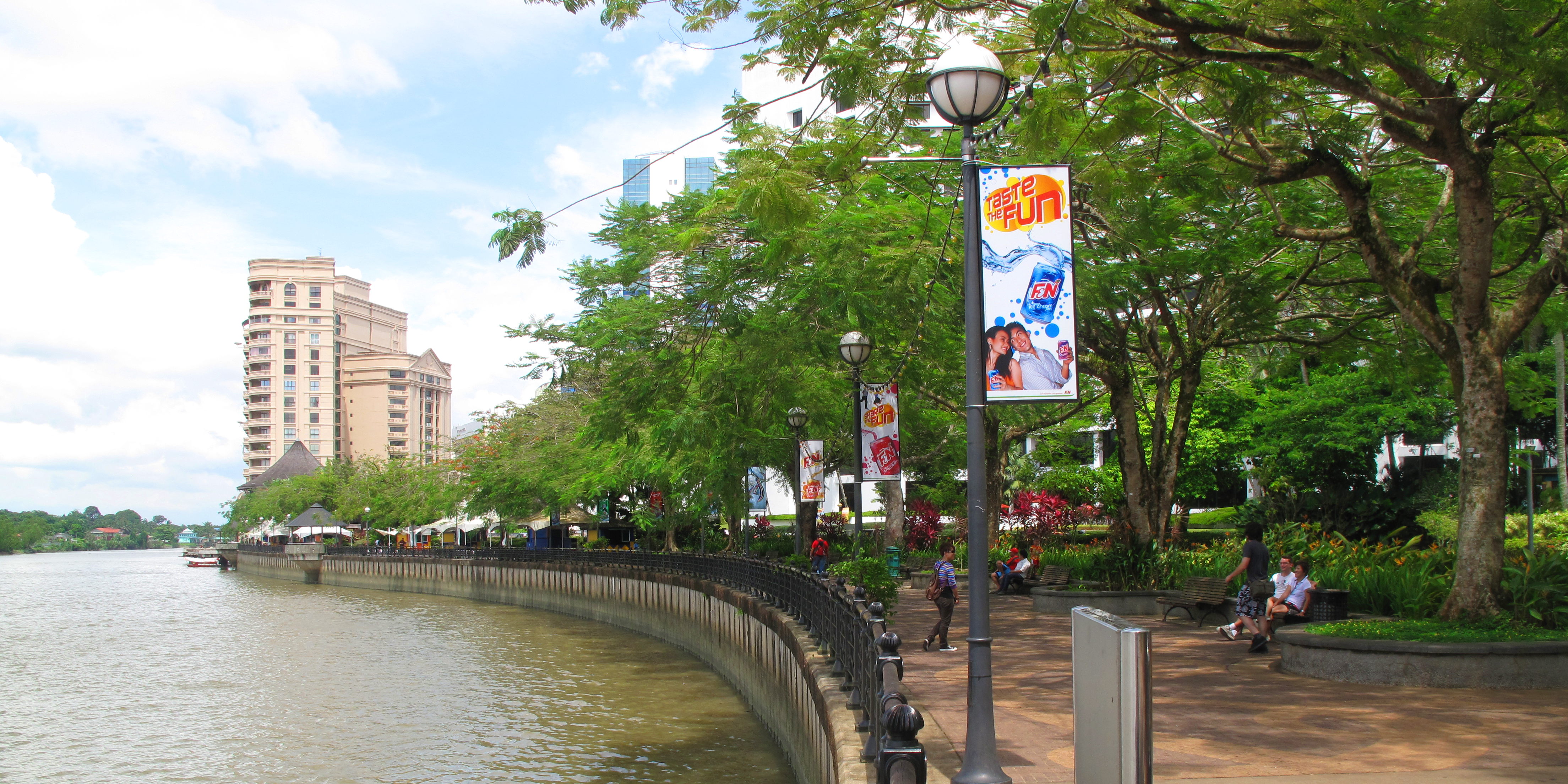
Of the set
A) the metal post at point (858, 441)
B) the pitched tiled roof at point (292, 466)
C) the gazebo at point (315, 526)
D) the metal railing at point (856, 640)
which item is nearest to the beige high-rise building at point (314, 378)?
the pitched tiled roof at point (292, 466)

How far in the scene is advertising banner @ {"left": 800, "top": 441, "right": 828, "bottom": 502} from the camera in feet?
65.8

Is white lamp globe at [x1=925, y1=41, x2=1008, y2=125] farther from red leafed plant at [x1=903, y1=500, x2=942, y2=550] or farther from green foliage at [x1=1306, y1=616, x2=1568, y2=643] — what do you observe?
red leafed plant at [x1=903, y1=500, x2=942, y2=550]

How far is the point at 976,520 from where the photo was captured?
286 inches

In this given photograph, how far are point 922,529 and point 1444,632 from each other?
95.4 ft

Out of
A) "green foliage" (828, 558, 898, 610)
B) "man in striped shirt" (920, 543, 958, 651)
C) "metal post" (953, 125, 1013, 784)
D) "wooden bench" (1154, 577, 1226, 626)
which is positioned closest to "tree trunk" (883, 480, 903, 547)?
"wooden bench" (1154, 577, 1226, 626)

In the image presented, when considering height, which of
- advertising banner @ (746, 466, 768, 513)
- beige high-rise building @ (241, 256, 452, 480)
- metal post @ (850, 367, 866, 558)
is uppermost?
beige high-rise building @ (241, 256, 452, 480)

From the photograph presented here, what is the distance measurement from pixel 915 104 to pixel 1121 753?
435 inches

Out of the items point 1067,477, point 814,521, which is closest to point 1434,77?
point 814,521

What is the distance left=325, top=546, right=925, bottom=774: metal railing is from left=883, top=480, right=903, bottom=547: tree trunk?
11.5 m

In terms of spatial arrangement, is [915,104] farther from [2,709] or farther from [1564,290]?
[2,709]

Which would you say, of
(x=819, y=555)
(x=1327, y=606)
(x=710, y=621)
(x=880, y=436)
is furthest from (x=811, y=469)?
(x=1327, y=606)

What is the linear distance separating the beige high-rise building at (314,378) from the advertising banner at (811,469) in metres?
151

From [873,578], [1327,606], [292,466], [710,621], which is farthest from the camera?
[292,466]

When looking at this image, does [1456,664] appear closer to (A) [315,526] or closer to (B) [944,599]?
(B) [944,599]
